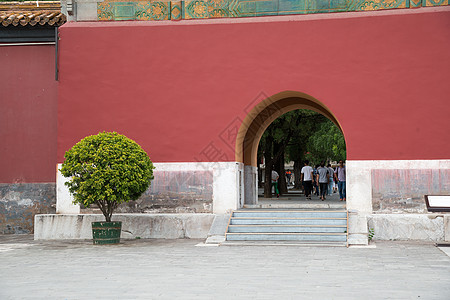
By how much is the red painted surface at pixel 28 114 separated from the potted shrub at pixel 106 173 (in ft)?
8.24

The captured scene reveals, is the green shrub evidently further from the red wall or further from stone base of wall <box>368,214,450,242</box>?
stone base of wall <box>368,214,450,242</box>

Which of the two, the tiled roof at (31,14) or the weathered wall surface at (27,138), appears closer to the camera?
the tiled roof at (31,14)

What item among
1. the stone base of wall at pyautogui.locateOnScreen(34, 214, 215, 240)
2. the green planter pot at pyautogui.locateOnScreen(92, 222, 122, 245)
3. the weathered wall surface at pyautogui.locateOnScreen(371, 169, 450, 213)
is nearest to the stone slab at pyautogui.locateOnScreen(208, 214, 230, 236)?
the stone base of wall at pyautogui.locateOnScreen(34, 214, 215, 240)

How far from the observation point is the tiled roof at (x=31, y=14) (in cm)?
1164

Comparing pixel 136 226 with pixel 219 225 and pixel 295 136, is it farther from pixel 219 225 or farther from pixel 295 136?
pixel 295 136

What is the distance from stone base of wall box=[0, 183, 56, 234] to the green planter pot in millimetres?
2502

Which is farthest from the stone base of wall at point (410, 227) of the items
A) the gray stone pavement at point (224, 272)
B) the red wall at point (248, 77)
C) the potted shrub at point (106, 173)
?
the potted shrub at point (106, 173)

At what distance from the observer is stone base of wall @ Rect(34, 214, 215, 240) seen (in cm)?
1050

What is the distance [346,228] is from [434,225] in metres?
1.63

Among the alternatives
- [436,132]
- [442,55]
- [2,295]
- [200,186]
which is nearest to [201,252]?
[200,186]

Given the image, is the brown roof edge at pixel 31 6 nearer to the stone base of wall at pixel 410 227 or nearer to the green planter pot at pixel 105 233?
the green planter pot at pixel 105 233

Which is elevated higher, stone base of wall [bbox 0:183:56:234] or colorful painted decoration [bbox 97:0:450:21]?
colorful painted decoration [bbox 97:0:450:21]

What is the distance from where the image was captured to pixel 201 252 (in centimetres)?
839

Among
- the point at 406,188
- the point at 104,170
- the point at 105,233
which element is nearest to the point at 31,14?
the point at 104,170
